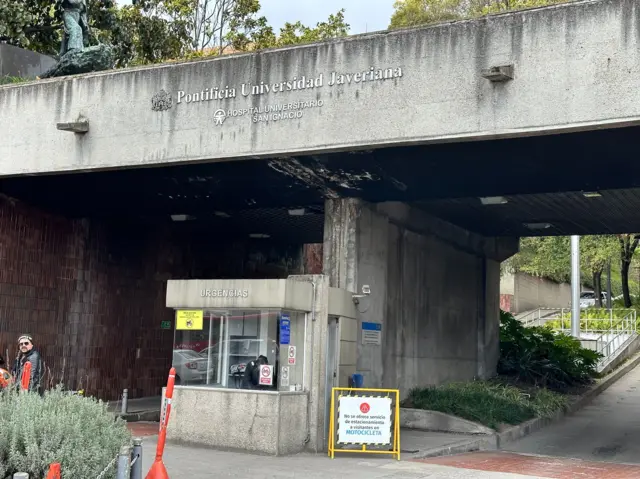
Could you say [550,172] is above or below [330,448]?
above

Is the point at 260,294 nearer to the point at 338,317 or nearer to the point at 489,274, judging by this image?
the point at 338,317

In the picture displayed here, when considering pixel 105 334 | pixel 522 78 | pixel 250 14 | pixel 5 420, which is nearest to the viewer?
pixel 5 420

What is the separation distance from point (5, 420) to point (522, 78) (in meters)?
8.33

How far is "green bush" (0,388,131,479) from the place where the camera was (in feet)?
24.0

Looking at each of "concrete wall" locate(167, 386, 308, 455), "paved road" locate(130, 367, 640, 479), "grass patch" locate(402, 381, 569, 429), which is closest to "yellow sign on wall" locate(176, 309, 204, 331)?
"concrete wall" locate(167, 386, 308, 455)

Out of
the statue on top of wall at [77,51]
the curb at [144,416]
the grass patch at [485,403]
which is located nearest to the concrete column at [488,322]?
the grass patch at [485,403]

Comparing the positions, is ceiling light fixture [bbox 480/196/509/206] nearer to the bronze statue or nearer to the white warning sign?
the white warning sign

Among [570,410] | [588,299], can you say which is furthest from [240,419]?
[588,299]

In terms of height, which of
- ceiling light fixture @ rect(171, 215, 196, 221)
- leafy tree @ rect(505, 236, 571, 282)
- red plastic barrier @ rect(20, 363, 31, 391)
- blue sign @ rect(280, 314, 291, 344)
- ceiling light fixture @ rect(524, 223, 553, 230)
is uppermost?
leafy tree @ rect(505, 236, 571, 282)

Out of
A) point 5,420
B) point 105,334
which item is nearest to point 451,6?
point 105,334

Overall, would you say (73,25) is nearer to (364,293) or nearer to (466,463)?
(364,293)

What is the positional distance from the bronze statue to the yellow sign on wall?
7481mm

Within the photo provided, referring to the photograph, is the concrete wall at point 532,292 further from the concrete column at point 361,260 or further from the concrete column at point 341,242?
the concrete column at point 341,242

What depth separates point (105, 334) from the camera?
67.4 feet
